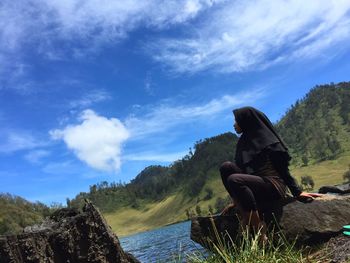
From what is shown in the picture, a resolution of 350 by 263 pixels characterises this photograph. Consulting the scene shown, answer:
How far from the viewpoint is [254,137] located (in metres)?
9.70

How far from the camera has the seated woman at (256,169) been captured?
9078 mm

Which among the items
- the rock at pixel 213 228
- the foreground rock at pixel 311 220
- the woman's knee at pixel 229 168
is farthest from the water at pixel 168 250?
the woman's knee at pixel 229 168

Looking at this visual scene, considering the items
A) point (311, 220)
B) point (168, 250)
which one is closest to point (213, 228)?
point (311, 220)

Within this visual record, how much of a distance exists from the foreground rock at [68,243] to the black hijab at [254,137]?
128 inches

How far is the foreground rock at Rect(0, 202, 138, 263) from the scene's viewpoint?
834 cm

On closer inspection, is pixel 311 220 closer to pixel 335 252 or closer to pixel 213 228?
pixel 335 252

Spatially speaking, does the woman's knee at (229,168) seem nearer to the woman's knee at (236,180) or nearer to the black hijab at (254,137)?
the black hijab at (254,137)

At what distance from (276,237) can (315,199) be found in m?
1.52

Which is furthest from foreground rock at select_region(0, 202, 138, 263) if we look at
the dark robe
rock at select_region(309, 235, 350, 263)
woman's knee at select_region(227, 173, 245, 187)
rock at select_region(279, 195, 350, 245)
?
rock at select_region(309, 235, 350, 263)

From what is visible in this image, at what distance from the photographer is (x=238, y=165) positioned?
9.82 m

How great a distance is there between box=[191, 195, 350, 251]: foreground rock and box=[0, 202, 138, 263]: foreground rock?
7.03 feet

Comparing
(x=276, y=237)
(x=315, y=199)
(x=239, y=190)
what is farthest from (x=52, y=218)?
(x=315, y=199)

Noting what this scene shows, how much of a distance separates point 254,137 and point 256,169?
70 cm

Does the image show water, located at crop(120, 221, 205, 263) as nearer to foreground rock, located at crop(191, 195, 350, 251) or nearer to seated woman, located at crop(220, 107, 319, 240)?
foreground rock, located at crop(191, 195, 350, 251)
